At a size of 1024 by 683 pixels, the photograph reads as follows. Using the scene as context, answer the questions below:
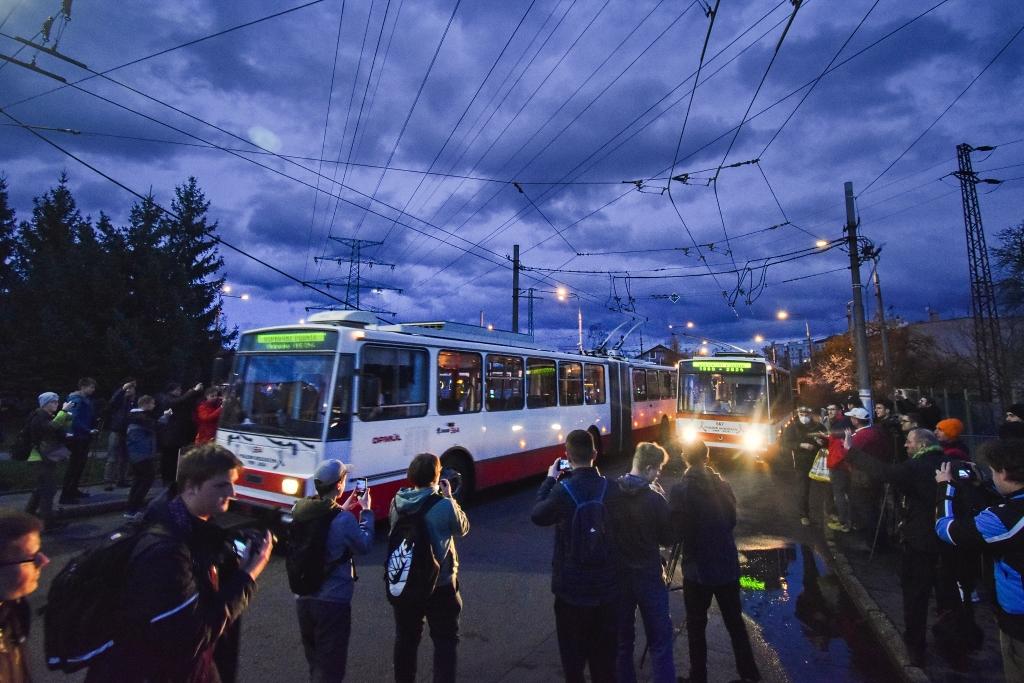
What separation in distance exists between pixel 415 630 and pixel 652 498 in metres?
1.70

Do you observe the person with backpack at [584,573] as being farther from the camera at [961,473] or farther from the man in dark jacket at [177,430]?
the man in dark jacket at [177,430]

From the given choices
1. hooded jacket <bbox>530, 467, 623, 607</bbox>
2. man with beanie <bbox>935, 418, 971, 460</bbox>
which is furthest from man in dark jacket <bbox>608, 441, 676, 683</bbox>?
man with beanie <bbox>935, 418, 971, 460</bbox>

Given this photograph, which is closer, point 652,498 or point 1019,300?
point 652,498

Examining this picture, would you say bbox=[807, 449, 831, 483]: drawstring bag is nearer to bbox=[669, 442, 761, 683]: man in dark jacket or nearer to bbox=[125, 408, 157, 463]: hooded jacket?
bbox=[669, 442, 761, 683]: man in dark jacket

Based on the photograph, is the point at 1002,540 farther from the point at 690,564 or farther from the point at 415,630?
the point at 415,630

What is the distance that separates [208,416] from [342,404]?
302 cm

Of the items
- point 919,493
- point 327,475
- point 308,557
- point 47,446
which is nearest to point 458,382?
point 47,446

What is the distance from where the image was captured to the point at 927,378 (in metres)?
34.4

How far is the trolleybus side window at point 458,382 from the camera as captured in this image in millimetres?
9016

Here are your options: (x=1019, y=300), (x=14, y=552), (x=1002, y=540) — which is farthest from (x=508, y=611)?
(x=1019, y=300)

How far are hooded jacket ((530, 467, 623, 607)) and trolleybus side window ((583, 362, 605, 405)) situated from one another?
34.5 ft

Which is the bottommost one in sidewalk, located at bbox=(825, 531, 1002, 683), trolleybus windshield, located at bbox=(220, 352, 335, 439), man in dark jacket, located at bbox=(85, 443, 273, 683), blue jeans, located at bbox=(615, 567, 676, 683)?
sidewalk, located at bbox=(825, 531, 1002, 683)

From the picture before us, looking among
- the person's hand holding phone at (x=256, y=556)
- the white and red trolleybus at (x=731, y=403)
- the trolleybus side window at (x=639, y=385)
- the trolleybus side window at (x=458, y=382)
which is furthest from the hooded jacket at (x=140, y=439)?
the trolleybus side window at (x=639, y=385)

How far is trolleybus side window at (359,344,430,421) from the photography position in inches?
298
